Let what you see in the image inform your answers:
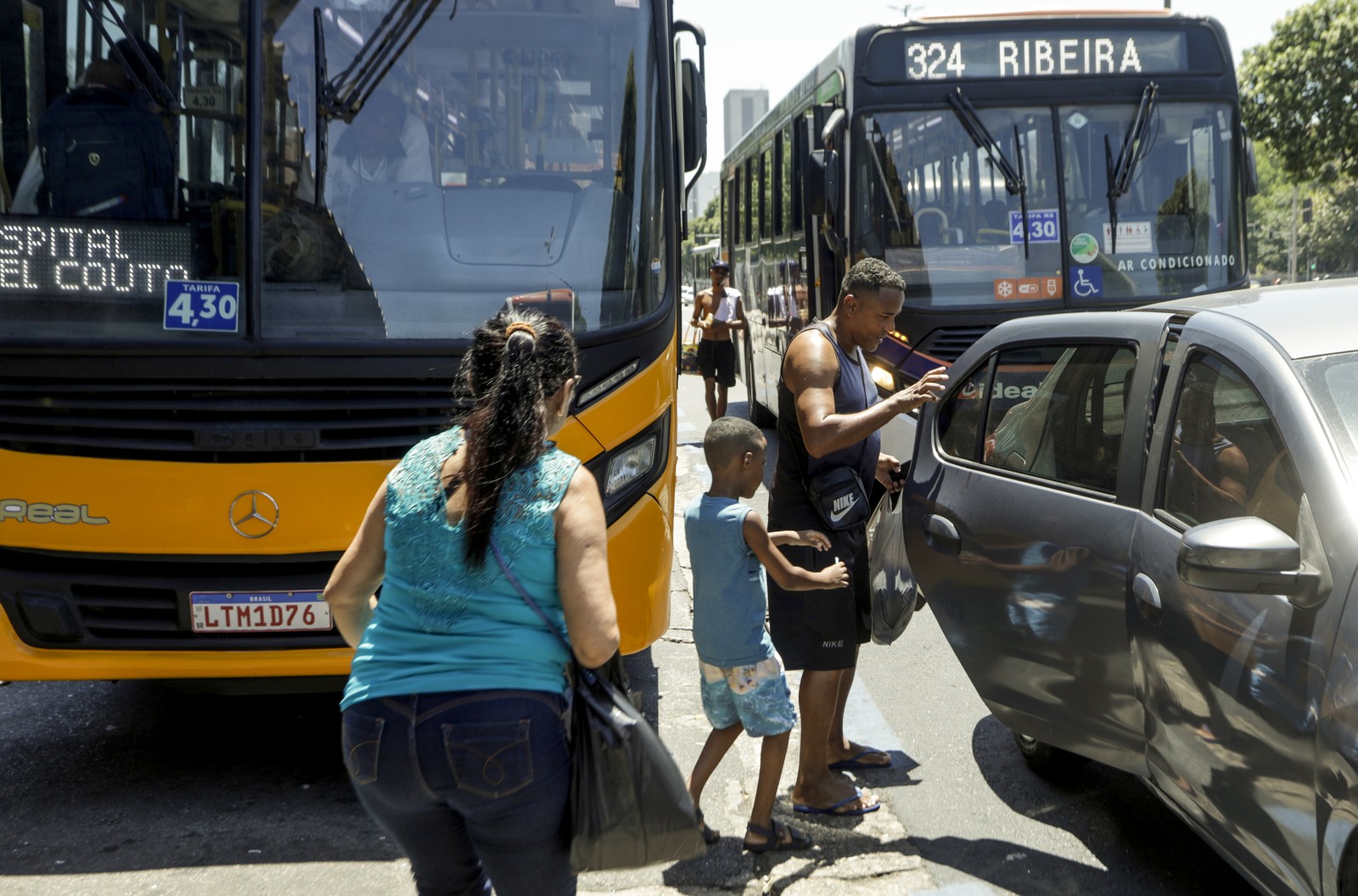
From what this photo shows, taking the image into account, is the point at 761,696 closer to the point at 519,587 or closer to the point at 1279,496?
the point at 1279,496

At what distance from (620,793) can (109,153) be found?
Answer: 3437 mm

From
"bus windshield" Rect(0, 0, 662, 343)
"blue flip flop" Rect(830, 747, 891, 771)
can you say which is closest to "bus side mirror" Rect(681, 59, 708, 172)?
"bus windshield" Rect(0, 0, 662, 343)

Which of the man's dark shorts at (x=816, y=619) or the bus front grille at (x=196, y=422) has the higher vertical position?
the bus front grille at (x=196, y=422)

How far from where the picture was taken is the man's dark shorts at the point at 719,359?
45.8 feet

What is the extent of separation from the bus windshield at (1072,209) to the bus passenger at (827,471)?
511cm

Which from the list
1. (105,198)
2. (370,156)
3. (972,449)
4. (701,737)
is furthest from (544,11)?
(701,737)

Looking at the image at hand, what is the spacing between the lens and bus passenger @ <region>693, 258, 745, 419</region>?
13.9m

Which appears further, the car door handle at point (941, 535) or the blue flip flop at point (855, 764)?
the blue flip flop at point (855, 764)

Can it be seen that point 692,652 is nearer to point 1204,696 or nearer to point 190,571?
point 190,571

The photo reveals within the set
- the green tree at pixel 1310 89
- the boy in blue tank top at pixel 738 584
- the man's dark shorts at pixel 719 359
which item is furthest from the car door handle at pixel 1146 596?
the green tree at pixel 1310 89

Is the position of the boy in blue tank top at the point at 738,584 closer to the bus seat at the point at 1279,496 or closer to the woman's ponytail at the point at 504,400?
the bus seat at the point at 1279,496

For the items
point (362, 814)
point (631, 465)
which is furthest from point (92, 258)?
point (362, 814)

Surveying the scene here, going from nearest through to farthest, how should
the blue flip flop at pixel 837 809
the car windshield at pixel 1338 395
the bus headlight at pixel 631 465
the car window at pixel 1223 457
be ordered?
the car windshield at pixel 1338 395 → the car window at pixel 1223 457 → the blue flip flop at pixel 837 809 → the bus headlight at pixel 631 465

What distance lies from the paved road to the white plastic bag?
560 mm
